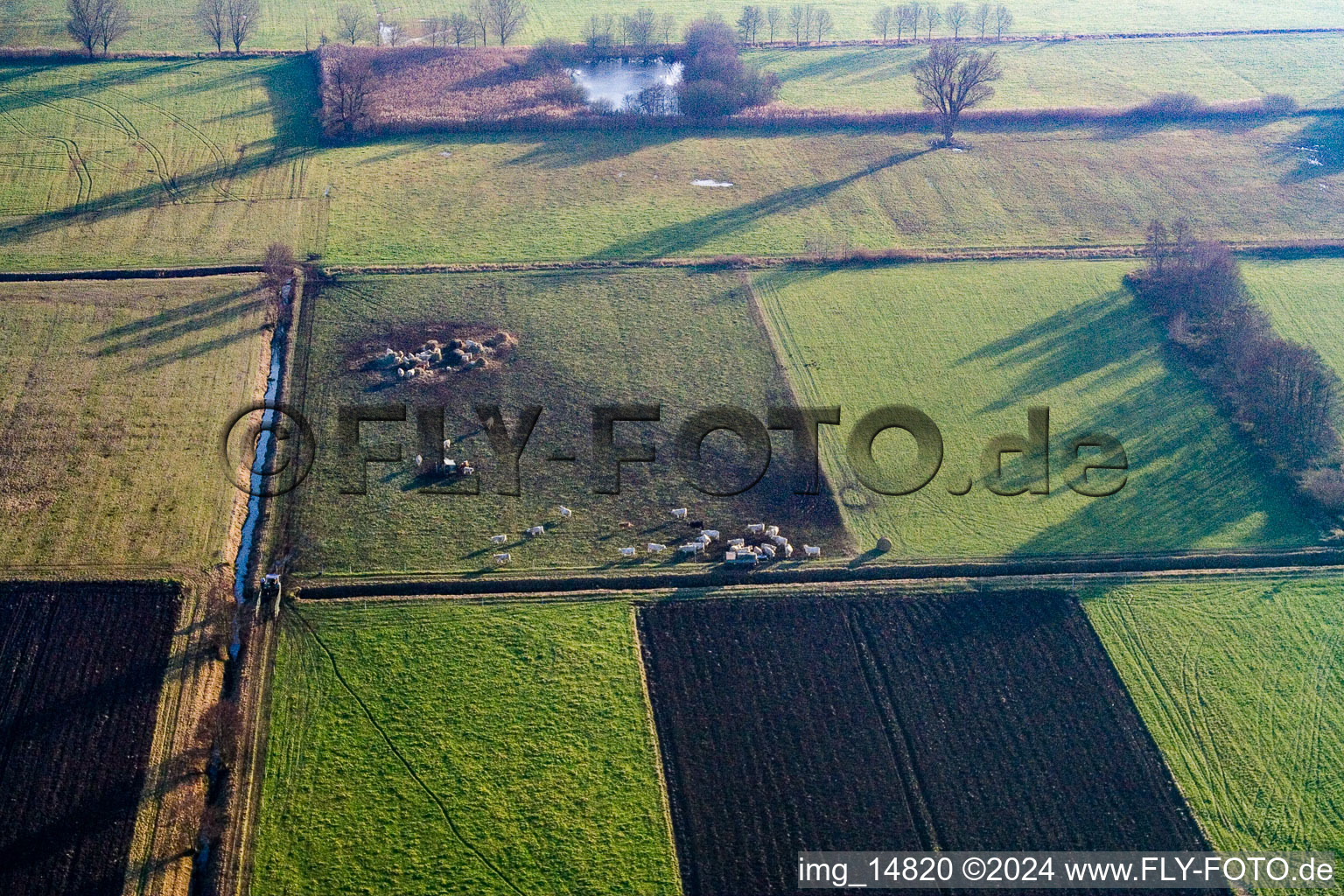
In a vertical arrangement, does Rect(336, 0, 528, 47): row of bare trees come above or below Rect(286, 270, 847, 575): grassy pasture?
above

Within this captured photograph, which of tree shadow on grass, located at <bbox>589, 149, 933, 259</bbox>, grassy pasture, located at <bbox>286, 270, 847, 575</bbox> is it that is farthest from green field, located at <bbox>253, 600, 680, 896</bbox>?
tree shadow on grass, located at <bbox>589, 149, 933, 259</bbox>

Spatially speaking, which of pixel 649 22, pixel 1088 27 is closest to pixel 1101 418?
pixel 649 22

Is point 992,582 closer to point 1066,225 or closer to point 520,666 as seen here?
point 520,666

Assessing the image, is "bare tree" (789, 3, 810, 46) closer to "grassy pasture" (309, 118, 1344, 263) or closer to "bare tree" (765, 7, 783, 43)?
"bare tree" (765, 7, 783, 43)

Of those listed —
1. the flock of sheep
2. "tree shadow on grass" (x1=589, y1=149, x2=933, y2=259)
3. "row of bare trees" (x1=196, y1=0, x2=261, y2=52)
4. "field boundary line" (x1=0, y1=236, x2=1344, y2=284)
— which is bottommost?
the flock of sheep

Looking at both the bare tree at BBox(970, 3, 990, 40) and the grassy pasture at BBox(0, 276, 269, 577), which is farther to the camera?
the bare tree at BBox(970, 3, 990, 40)

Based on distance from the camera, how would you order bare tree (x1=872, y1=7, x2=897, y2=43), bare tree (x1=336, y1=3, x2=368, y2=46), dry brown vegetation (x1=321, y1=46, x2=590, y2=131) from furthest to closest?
bare tree (x1=872, y1=7, x2=897, y2=43) → bare tree (x1=336, y1=3, x2=368, y2=46) → dry brown vegetation (x1=321, y1=46, x2=590, y2=131)

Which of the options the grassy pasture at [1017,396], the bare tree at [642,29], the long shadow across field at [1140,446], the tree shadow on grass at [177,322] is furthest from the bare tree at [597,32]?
the long shadow across field at [1140,446]
